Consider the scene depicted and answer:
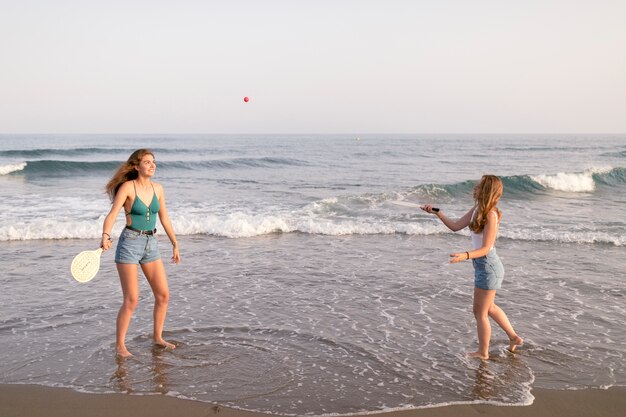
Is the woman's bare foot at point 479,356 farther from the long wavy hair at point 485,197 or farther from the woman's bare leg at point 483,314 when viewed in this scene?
the long wavy hair at point 485,197

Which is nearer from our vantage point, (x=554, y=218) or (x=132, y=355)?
(x=132, y=355)

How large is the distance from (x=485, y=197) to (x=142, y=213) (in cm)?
328

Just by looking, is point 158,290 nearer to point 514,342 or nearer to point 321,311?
point 321,311

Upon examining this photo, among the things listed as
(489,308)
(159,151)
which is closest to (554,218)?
(489,308)

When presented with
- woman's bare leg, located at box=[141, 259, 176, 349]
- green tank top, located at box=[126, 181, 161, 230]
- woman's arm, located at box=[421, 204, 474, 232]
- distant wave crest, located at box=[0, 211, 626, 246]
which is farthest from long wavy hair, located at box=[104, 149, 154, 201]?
distant wave crest, located at box=[0, 211, 626, 246]

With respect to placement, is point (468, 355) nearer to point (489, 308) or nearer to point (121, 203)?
point (489, 308)

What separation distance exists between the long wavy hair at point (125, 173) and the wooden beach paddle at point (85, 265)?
64 cm

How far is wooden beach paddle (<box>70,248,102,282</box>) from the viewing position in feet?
16.7

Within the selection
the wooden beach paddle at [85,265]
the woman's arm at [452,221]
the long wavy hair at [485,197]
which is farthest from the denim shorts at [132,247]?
the long wavy hair at [485,197]

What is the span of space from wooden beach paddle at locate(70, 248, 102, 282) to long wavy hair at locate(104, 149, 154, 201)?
641 millimetres

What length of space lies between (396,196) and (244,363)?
1516 centimetres

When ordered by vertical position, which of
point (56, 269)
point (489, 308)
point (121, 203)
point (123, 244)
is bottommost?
point (56, 269)

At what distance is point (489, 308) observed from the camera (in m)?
5.23

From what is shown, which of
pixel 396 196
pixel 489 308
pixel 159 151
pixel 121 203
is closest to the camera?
pixel 121 203
